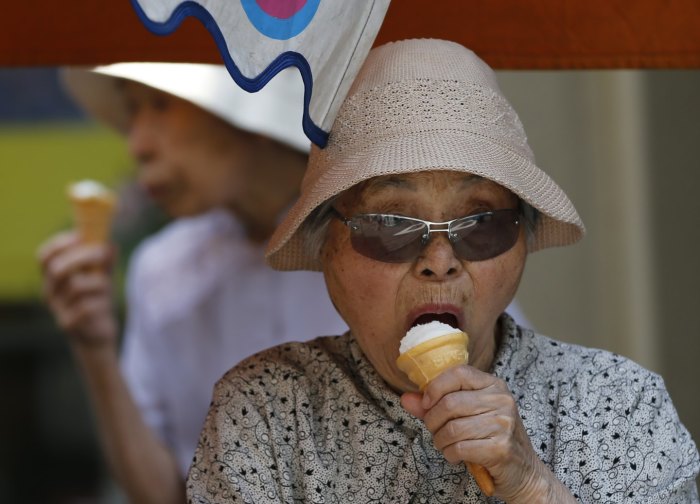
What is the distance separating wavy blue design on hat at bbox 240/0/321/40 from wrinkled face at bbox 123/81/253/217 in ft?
7.00

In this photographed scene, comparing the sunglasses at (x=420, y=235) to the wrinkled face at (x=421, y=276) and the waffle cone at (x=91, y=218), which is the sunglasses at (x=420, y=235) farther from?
the waffle cone at (x=91, y=218)

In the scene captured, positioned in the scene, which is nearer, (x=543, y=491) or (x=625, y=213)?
(x=543, y=491)

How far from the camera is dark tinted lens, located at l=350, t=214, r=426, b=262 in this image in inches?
96.2

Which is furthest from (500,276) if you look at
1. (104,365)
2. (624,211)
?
(624,211)

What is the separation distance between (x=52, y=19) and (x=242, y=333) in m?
1.73

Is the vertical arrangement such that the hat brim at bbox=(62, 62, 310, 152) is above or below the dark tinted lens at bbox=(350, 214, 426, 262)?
above

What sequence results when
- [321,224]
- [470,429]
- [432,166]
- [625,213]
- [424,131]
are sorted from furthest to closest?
[625,213], [321,224], [424,131], [432,166], [470,429]

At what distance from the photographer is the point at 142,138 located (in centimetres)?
444

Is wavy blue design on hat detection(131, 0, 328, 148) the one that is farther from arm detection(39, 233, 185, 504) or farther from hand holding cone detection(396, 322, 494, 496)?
arm detection(39, 233, 185, 504)

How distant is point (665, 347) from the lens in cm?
558

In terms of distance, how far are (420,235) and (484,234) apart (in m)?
0.13

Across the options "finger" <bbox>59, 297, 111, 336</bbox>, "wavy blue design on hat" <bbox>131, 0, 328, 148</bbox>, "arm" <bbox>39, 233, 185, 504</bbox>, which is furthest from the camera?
"finger" <bbox>59, 297, 111, 336</bbox>

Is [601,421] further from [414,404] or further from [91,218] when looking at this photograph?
[91,218]

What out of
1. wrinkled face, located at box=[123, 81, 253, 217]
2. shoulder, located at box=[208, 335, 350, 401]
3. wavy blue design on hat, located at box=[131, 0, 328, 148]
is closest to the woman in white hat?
wrinkled face, located at box=[123, 81, 253, 217]
